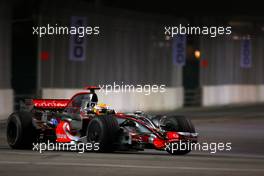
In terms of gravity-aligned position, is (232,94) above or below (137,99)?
above

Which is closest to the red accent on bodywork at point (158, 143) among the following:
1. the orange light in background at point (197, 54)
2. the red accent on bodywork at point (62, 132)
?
the red accent on bodywork at point (62, 132)

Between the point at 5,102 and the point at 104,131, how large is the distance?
1348 centimetres

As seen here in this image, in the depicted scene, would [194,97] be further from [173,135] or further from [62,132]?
[173,135]

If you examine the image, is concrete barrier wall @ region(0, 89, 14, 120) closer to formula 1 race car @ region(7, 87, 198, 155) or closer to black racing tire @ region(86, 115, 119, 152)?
formula 1 race car @ region(7, 87, 198, 155)

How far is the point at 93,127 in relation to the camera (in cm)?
1662

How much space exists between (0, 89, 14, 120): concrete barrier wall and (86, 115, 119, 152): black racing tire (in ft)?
42.1

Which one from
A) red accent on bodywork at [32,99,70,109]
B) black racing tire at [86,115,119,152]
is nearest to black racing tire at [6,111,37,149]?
red accent on bodywork at [32,99,70,109]

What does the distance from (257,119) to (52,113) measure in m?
16.9

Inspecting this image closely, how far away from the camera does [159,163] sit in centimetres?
1483

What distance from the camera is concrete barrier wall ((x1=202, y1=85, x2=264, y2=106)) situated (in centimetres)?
4303

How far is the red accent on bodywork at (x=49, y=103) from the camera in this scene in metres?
18.5

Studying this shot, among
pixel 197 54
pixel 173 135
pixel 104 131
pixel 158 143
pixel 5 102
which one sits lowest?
pixel 158 143

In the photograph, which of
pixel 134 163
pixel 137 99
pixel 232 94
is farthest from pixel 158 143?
pixel 232 94

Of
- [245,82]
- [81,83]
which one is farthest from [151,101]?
[245,82]
